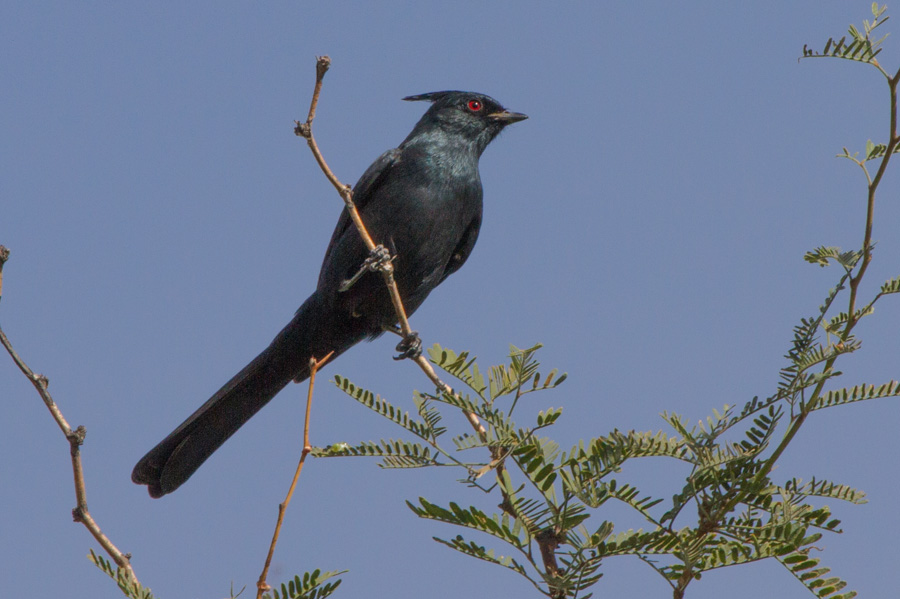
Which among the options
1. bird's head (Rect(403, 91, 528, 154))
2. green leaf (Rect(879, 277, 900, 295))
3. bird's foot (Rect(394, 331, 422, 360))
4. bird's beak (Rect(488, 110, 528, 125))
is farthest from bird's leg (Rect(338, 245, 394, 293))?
green leaf (Rect(879, 277, 900, 295))

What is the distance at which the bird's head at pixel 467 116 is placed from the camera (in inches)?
255

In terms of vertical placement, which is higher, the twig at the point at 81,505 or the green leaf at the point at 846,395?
the green leaf at the point at 846,395

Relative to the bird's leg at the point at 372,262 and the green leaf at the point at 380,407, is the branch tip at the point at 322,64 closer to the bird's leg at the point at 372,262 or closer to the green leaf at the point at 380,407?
the green leaf at the point at 380,407

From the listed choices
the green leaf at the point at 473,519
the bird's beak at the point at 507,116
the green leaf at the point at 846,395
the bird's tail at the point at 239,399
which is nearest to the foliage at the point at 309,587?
the green leaf at the point at 473,519

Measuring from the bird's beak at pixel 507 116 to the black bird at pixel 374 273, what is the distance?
0.60m

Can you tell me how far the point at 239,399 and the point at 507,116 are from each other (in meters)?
2.92

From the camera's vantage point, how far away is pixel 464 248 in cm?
639

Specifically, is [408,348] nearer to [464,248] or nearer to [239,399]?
[239,399]

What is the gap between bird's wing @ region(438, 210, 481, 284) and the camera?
6301 millimetres

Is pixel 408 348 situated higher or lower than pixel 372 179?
lower

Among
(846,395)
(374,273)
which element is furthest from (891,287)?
(374,273)

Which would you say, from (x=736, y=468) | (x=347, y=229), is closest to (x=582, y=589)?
(x=736, y=468)

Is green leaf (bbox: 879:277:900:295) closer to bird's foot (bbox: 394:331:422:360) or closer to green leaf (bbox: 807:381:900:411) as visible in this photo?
green leaf (bbox: 807:381:900:411)

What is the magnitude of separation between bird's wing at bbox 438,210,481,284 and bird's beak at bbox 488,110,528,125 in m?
0.94
